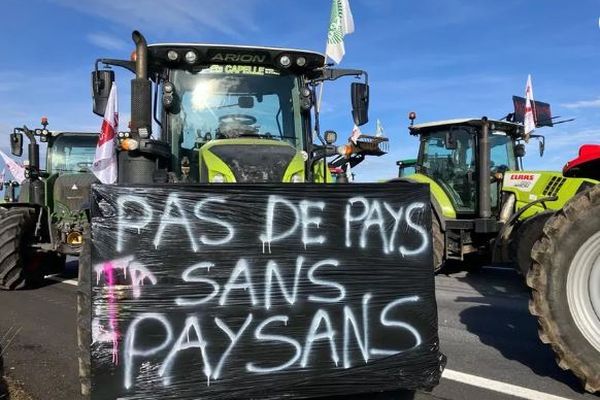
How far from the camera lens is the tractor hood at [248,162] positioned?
513 cm

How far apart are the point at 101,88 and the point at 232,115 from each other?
50.6 inches

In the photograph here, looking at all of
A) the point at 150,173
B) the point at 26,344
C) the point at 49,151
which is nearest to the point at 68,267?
the point at 49,151

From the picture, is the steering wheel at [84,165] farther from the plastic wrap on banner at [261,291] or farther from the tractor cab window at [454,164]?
the plastic wrap on banner at [261,291]

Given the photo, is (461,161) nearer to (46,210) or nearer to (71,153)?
(46,210)

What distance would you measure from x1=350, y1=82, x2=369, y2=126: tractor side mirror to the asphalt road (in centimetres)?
238

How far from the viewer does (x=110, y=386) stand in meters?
2.95

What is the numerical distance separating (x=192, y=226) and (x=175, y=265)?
0.22 m

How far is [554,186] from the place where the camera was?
8805mm

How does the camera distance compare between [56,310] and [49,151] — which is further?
[49,151]

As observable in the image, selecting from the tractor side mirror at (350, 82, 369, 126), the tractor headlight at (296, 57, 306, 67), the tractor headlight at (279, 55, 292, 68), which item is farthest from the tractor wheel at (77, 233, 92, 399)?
the tractor side mirror at (350, 82, 369, 126)

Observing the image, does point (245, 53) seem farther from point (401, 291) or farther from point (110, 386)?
point (110, 386)

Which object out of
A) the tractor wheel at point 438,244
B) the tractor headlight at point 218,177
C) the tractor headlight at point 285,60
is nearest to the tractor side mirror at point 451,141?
the tractor wheel at point 438,244

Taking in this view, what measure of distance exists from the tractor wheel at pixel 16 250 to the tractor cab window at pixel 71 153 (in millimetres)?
2121

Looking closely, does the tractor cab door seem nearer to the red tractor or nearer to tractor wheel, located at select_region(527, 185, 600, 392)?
the red tractor
